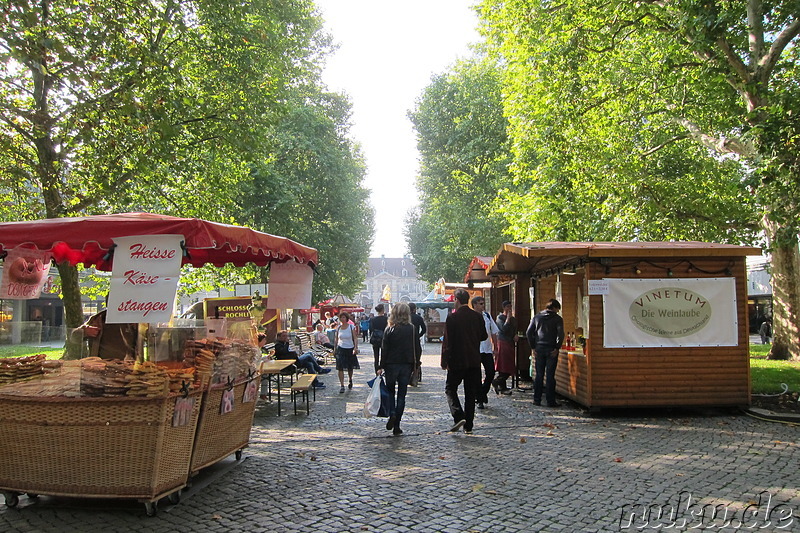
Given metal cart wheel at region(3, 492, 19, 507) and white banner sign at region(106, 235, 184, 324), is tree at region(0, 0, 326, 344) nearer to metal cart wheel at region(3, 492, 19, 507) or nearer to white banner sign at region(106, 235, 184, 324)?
white banner sign at region(106, 235, 184, 324)

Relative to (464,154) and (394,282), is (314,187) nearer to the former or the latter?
(464,154)

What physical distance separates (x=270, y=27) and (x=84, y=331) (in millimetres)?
13320

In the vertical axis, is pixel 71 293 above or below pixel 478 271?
below

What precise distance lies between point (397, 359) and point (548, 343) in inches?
132

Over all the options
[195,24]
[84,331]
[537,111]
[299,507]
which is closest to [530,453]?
[299,507]

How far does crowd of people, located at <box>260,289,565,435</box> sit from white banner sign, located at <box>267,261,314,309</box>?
128cm

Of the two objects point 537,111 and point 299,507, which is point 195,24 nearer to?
point 537,111

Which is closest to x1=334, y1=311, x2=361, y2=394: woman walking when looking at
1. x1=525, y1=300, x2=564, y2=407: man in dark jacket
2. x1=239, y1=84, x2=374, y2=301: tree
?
x1=525, y1=300, x2=564, y2=407: man in dark jacket

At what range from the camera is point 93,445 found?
499cm

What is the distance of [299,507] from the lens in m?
5.26

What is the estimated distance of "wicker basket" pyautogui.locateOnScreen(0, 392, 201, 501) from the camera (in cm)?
497

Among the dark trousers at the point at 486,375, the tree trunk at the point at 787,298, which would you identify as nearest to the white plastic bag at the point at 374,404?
the dark trousers at the point at 486,375

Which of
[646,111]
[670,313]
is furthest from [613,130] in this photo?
[670,313]

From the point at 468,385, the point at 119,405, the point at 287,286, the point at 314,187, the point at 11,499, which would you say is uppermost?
the point at 314,187
